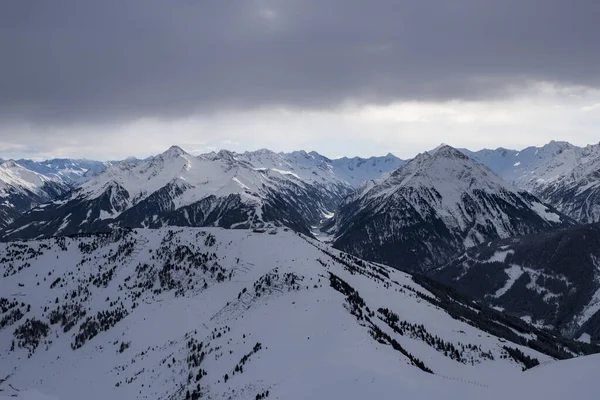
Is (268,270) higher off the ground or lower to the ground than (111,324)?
higher

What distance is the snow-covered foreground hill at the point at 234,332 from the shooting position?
222ft

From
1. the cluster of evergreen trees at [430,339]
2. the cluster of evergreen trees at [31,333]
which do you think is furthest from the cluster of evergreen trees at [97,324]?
the cluster of evergreen trees at [430,339]

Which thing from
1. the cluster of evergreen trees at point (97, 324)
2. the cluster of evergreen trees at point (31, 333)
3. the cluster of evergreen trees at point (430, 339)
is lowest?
the cluster of evergreen trees at point (31, 333)

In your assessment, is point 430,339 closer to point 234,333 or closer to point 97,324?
point 234,333

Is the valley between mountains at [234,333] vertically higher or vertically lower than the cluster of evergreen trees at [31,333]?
higher

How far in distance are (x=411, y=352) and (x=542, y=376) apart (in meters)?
39.5

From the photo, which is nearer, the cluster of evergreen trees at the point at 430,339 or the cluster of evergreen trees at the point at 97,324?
the cluster of evergreen trees at the point at 430,339

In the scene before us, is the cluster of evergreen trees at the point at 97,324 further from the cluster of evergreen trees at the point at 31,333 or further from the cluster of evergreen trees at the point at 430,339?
the cluster of evergreen trees at the point at 430,339

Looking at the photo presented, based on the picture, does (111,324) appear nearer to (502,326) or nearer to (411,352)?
(411,352)

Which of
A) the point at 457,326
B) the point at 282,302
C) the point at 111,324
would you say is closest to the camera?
the point at 282,302

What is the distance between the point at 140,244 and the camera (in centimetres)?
18525

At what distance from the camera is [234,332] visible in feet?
334

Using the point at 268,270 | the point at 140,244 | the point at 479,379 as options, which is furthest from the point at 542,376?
the point at 140,244

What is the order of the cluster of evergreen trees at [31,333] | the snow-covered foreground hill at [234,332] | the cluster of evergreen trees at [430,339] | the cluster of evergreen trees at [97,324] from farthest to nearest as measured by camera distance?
1. the cluster of evergreen trees at [31,333]
2. the cluster of evergreen trees at [97,324]
3. the cluster of evergreen trees at [430,339]
4. the snow-covered foreground hill at [234,332]
